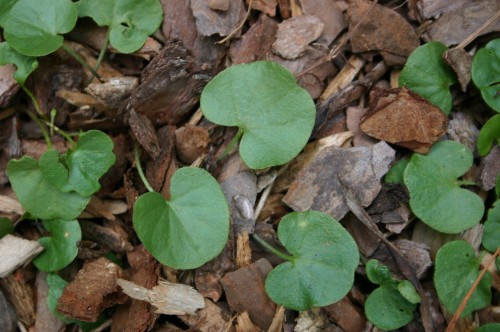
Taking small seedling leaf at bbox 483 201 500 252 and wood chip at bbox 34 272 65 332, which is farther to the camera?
wood chip at bbox 34 272 65 332

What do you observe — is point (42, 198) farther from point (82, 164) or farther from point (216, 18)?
point (216, 18)

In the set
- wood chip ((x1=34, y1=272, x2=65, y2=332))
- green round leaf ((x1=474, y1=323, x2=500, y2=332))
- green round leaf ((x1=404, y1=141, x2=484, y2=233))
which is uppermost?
green round leaf ((x1=404, y1=141, x2=484, y2=233))

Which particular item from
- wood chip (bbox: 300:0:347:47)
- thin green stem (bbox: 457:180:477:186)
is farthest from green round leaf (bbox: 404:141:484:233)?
wood chip (bbox: 300:0:347:47)

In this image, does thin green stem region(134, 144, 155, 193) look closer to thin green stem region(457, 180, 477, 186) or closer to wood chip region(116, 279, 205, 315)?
wood chip region(116, 279, 205, 315)

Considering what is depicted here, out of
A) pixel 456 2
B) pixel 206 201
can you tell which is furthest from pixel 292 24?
pixel 206 201

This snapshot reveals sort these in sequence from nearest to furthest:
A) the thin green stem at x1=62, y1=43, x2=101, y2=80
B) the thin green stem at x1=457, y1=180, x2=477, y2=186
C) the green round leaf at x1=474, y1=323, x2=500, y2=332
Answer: the green round leaf at x1=474, y1=323, x2=500, y2=332, the thin green stem at x1=457, y1=180, x2=477, y2=186, the thin green stem at x1=62, y1=43, x2=101, y2=80

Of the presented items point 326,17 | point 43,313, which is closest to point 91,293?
point 43,313
